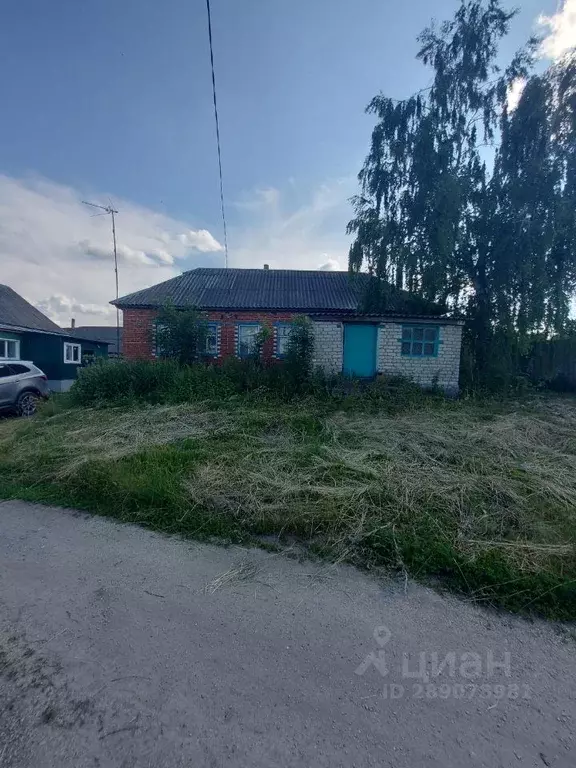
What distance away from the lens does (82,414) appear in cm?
766

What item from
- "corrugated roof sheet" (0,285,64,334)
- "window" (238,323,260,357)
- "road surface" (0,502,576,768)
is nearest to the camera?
"road surface" (0,502,576,768)

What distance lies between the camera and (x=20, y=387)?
8719 millimetres

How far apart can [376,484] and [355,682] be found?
88.8 inches

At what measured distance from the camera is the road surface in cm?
147

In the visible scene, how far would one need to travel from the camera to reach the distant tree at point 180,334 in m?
12.2

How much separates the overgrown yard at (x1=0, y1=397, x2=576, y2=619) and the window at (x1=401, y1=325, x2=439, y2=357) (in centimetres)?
456

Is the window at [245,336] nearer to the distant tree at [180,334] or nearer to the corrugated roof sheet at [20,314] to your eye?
the distant tree at [180,334]

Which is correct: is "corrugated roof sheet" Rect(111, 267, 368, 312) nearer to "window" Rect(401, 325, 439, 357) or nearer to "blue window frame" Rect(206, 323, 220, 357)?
"blue window frame" Rect(206, 323, 220, 357)

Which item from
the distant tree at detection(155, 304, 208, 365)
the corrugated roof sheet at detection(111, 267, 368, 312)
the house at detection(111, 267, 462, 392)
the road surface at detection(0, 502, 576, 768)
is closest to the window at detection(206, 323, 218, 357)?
the house at detection(111, 267, 462, 392)

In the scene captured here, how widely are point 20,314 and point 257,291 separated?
493 inches

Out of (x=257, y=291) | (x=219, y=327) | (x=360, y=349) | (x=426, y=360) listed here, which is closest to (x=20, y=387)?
(x=219, y=327)

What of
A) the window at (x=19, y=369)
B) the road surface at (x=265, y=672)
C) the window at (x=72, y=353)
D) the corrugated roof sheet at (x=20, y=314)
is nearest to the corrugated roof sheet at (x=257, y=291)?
the window at (x=72, y=353)

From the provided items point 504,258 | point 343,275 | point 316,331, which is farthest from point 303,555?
point 343,275

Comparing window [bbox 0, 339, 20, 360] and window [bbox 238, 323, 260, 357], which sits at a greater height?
window [bbox 238, 323, 260, 357]
